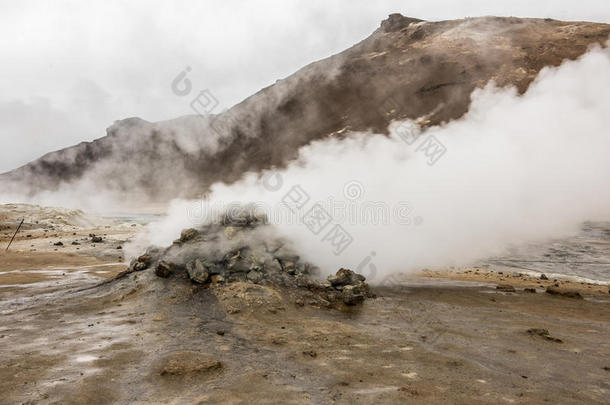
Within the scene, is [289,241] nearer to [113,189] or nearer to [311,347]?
[311,347]

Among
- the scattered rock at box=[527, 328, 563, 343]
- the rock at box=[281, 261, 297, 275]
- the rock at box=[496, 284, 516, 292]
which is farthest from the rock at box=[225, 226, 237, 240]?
the rock at box=[496, 284, 516, 292]

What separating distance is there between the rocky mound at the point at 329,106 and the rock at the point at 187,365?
40.4 m

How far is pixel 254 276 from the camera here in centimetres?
710

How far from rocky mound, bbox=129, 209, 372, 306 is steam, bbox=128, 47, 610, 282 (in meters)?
0.58

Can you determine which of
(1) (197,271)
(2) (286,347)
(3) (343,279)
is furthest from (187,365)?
(3) (343,279)

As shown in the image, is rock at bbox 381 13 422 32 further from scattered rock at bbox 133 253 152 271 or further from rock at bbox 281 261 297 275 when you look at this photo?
scattered rock at bbox 133 253 152 271

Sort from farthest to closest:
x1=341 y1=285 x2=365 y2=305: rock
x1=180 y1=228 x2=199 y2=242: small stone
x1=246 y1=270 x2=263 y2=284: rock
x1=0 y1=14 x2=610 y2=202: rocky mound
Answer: x1=0 y1=14 x2=610 y2=202: rocky mound
x1=180 y1=228 x2=199 y2=242: small stone
x1=246 y1=270 x2=263 y2=284: rock
x1=341 y1=285 x2=365 y2=305: rock

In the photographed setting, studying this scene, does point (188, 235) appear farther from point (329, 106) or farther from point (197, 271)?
point (329, 106)

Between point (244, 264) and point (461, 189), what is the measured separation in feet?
33.4

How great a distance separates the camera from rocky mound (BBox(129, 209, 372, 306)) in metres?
7.07

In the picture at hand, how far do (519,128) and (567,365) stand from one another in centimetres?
1596

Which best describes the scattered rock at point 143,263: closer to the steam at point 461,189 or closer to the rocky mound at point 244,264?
the rocky mound at point 244,264

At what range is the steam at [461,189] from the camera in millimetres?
9555

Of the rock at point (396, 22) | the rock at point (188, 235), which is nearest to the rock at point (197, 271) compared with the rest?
the rock at point (188, 235)
